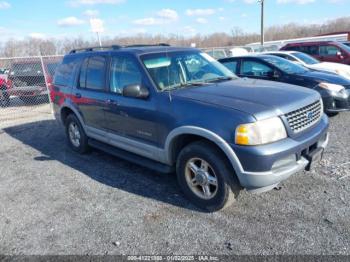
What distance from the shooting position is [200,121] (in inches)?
129

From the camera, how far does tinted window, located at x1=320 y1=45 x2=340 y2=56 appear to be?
44.3 feet

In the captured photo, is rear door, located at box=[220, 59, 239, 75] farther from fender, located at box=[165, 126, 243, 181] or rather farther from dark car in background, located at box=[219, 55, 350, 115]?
fender, located at box=[165, 126, 243, 181]

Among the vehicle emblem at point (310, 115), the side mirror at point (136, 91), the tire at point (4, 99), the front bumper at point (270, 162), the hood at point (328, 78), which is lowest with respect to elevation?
the tire at point (4, 99)

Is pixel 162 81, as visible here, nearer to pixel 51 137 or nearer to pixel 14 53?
pixel 51 137

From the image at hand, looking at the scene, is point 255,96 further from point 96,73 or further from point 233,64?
point 233,64

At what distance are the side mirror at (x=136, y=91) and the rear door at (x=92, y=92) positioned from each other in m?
0.94

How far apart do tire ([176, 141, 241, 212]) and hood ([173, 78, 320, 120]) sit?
543 millimetres

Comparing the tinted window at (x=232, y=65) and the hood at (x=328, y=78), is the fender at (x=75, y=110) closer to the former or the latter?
the tinted window at (x=232, y=65)

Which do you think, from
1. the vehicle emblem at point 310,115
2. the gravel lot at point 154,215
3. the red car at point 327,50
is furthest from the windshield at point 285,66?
the red car at point 327,50

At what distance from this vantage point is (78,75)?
5.39 meters

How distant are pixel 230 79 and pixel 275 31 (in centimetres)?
7294

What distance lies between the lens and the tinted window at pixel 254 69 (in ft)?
24.5

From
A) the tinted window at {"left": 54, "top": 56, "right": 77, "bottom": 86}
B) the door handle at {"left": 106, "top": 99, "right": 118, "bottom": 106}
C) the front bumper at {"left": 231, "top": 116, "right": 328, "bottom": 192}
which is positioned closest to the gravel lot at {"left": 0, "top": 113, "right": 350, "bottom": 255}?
the front bumper at {"left": 231, "top": 116, "right": 328, "bottom": 192}

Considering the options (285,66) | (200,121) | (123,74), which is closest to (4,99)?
(123,74)
